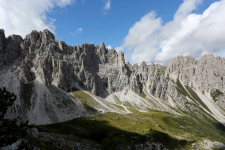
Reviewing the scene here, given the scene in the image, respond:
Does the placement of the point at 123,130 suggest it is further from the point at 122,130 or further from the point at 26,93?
the point at 26,93

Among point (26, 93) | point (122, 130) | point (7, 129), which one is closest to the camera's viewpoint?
point (7, 129)

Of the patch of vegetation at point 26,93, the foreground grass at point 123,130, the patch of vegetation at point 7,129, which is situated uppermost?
the patch of vegetation at point 26,93

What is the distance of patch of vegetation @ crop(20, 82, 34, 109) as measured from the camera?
15700 cm

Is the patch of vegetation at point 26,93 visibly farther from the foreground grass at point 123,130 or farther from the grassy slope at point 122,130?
the foreground grass at point 123,130

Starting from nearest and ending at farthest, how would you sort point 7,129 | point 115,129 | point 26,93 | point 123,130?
point 7,129
point 123,130
point 115,129
point 26,93

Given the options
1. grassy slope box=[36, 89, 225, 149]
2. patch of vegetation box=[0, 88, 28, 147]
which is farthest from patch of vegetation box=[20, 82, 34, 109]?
patch of vegetation box=[0, 88, 28, 147]

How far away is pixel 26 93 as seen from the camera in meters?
168

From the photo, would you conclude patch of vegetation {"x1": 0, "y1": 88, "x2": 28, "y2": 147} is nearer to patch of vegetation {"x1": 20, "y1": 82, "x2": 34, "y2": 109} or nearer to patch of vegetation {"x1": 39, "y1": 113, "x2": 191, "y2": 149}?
→ patch of vegetation {"x1": 39, "y1": 113, "x2": 191, "y2": 149}

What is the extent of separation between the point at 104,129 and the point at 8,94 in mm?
114870

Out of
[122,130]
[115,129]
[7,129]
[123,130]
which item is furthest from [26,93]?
[7,129]

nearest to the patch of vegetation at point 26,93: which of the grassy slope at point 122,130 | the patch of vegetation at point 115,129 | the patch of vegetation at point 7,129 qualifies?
the grassy slope at point 122,130

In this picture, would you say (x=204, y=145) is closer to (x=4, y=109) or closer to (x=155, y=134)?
(x=155, y=134)

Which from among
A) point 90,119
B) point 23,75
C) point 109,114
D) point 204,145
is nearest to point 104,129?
point 90,119

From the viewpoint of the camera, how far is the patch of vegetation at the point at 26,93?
515 ft
